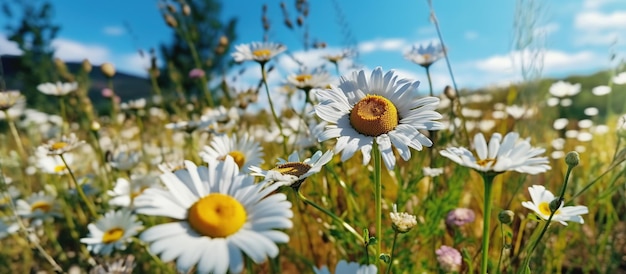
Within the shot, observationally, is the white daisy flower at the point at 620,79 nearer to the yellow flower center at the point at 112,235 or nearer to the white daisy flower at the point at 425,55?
the white daisy flower at the point at 425,55

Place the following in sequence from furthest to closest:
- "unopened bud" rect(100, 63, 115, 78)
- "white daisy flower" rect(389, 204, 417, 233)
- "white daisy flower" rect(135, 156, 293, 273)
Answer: "unopened bud" rect(100, 63, 115, 78), "white daisy flower" rect(389, 204, 417, 233), "white daisy flower" rect(135, 156, 293, 273)

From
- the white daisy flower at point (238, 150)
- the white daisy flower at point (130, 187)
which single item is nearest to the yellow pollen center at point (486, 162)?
the white daisy flower at point (238, 150)

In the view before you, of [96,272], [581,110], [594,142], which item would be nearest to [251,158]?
[96,272]

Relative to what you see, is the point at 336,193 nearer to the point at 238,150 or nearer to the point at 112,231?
the point at 238,150

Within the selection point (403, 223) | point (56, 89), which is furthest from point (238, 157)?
point (56, 89)

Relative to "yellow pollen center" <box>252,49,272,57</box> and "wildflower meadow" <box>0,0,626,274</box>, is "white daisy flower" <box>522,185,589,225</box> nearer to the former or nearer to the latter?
"wildflower meadow" <box>0,0,626,274</box>

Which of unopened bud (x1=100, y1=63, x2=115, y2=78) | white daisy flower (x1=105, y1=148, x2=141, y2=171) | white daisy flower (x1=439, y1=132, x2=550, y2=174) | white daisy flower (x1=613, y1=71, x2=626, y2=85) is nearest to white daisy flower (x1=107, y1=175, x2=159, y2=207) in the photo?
white daisy flower (x1=105, y1=148, x2=141, y2=171)
